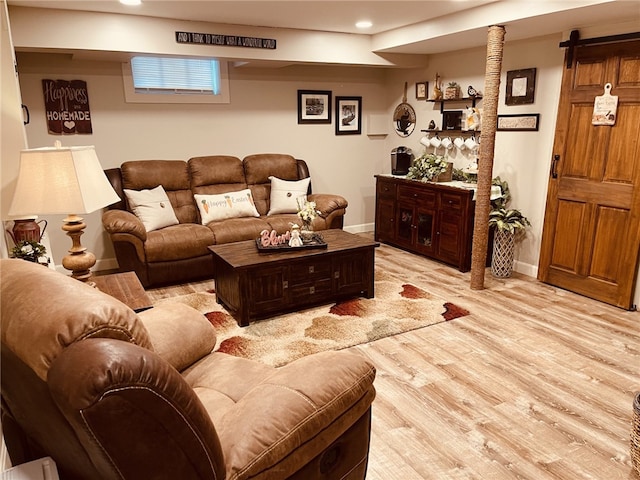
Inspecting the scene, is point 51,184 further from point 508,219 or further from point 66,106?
point 508,219

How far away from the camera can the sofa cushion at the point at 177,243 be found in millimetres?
4082

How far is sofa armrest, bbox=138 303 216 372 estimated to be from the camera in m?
1.79

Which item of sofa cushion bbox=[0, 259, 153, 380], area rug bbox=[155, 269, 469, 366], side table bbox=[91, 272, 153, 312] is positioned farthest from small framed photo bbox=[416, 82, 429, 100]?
sofa cushion bbox=[0, 259, 153, 380]

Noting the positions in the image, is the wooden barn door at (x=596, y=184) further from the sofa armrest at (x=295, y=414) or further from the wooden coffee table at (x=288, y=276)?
the sofa armrest at (x=295, y=414)

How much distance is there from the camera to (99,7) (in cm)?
363

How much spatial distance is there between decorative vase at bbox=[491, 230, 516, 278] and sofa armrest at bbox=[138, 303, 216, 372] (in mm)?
3221

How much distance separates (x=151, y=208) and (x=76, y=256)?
2.27 metres

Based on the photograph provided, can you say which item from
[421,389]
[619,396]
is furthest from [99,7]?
[619,396]

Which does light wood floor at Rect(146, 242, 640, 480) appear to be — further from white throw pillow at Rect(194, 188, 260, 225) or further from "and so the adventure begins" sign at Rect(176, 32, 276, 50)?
"and so the adventure begins" sign at Rect(176, 32, 276, 50)

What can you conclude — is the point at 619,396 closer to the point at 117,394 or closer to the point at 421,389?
the point at 421,389

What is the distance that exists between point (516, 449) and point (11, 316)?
2.14 m

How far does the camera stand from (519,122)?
4453mm

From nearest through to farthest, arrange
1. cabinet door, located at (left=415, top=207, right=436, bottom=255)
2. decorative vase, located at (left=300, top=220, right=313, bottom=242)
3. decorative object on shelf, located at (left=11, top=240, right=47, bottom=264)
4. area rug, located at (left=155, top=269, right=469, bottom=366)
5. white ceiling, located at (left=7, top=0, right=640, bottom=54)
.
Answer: decorative object on shelf, located at (left=11, top=240, right=47, bottom=264), area rug, located at (left=155, top=269, right=469, bottom=366), white ceiling, located at (left=7, top=0, right=640, bottom=54), decorative vase, located at (left=300, top=220, right=313, bottom=242), cabinet door, located at (left=415, top=207, right=436, bottom=255)

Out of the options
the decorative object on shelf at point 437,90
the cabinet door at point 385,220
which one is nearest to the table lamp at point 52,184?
the cabinet door at point 385,220
